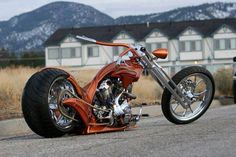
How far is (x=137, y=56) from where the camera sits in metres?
9.44

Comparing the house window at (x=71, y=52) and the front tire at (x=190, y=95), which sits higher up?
the house window at (x=71, y=52)

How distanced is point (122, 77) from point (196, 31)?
72362mm

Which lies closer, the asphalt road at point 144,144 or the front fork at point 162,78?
the asphalt road at point 144,144

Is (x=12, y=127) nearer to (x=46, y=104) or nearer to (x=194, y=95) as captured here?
(x=46, y=104)

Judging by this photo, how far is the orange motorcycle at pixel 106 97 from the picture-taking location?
8.48m

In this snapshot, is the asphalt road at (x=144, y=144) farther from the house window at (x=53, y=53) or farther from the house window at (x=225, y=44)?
the house window at (x=53, y=53)

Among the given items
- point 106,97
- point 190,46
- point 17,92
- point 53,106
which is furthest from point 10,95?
point 190,46

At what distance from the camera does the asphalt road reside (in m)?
7.07

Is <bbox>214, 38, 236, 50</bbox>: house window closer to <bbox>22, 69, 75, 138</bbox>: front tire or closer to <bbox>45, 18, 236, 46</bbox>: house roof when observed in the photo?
<bbox>45, 18, 236, 46</bbox>: house roof

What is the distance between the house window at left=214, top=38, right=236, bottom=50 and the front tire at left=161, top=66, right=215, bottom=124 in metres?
69.4

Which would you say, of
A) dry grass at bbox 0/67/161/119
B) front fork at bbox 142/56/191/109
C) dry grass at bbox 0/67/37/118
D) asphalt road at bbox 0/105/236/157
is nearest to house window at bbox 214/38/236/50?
dry grass at bbox 0/67/161/119

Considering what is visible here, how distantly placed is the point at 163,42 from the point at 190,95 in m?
71.9

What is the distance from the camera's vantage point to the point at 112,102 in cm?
909

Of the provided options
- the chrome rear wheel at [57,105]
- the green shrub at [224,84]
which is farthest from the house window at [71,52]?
the chrome rear wheel at [57,105]
